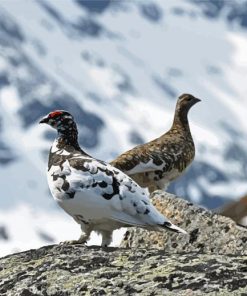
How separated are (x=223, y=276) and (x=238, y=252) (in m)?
2.39

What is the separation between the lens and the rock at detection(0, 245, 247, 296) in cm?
859

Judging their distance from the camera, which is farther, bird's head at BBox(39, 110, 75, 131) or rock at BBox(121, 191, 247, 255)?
bird's head at BBox(39, 110, 75, 131)

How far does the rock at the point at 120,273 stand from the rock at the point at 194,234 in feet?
5.31

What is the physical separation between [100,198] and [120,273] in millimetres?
1819

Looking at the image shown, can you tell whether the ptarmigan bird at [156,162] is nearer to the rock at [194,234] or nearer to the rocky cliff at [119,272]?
the rock at [194,234]

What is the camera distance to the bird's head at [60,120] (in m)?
12.3

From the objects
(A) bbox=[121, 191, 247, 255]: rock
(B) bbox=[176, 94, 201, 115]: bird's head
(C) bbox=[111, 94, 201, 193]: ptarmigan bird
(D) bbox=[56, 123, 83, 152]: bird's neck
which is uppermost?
(B) bbox=[176, 94, 201, 115]: bird's head

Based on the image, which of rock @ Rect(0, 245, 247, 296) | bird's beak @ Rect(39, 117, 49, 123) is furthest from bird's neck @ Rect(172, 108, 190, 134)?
rock @ Rect(0, 245, 247, 296)

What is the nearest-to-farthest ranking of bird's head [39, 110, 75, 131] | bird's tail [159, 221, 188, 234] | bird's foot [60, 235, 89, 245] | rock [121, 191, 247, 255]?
bird's tail [159, 221, 188, 234]
bird's foot [60, 235, 89, 245]
rock [121, 191, 247, 255]
bird's head [39, 110, 75, 131]

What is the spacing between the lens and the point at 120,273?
9070mm

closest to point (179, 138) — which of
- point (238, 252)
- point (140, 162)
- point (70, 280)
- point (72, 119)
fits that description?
point (140, 162)

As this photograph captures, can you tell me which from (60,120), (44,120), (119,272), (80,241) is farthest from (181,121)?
(119,272)

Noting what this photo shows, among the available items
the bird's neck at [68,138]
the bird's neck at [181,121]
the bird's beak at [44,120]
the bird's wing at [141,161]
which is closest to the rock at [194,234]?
the bird's neck at [68,138]

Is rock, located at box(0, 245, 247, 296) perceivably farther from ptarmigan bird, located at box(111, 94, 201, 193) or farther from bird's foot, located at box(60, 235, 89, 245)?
ptarmigan bird, located at box(111, 94, 201, 193)
